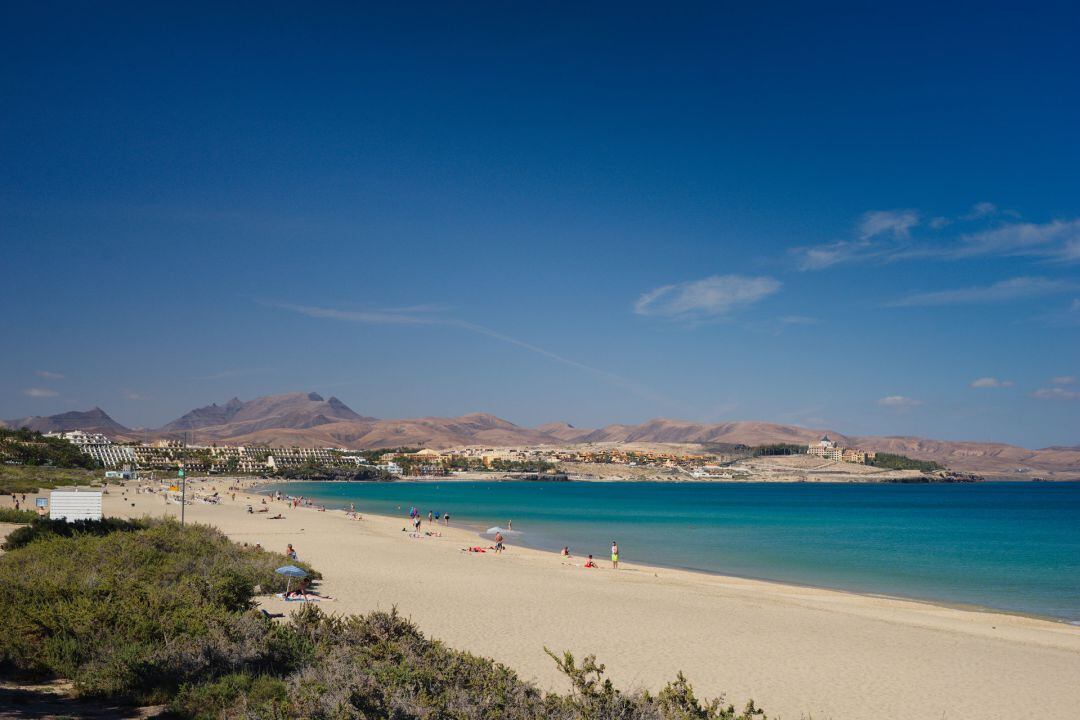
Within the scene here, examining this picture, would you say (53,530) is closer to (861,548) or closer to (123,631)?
(123,631)

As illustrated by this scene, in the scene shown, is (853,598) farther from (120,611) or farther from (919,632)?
(120,611)

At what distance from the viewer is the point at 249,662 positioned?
752 centimetres

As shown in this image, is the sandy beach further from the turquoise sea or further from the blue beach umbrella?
the turquoise sea

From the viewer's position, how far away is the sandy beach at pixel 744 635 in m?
11.6

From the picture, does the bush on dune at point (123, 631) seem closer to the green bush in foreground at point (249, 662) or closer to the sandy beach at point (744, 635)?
the green bush in foreground at point (249, 662)

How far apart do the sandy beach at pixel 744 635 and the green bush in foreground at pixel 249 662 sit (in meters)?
3.76

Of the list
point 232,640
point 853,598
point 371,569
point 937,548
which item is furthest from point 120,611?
point 937,548

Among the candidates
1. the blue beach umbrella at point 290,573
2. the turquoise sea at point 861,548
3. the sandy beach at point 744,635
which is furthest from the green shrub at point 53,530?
the turquoise sea at point 861,548

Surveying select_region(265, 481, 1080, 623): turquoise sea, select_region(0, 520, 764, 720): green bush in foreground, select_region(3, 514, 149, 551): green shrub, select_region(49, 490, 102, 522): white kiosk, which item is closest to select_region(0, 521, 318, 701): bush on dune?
select_region(0, 520, 764, 720): green bush in foreground

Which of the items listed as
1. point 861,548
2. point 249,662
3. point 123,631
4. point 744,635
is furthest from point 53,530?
point 861,548

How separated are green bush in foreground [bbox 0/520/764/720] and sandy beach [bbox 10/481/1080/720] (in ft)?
12.3

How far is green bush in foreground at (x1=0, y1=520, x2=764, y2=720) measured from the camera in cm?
609

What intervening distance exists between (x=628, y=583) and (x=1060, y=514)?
7628 cm

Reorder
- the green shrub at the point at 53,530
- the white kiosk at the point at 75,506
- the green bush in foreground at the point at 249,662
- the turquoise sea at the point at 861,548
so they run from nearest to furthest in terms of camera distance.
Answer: the green bush in foreground at the point at 249,662
the green shrub at the point at 53,530
the white kiosk at the point at 75,506
the turquoise sea at the point at 861,548
